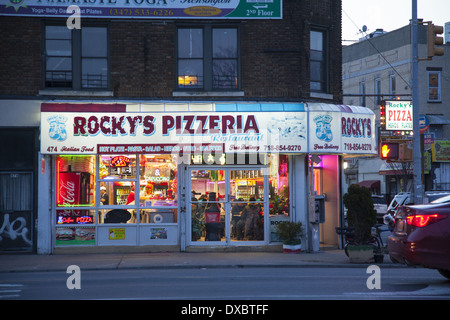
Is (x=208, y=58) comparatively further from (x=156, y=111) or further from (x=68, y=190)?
(x=68, y=190)

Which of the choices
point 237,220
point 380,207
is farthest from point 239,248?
point 380,207

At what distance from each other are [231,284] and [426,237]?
3.47 m

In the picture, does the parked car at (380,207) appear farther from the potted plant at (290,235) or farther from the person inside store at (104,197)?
the person inside store at (104,197)

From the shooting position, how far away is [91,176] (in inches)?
699

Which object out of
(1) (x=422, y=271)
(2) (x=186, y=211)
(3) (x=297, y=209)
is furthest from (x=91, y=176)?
(1) (x=422, y=271)

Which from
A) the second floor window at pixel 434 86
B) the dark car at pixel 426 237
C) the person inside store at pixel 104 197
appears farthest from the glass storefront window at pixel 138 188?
the second floor window at pixel 434 86

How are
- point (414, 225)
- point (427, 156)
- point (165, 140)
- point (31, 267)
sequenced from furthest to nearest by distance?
1. point (427, 156)
2. point (165, 140)
3. point (31, 267)
4. point (414, 225)

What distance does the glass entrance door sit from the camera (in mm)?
17797

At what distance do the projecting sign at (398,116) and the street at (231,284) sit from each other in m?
6.69

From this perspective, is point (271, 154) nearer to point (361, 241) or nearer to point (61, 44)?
point (361, 241)

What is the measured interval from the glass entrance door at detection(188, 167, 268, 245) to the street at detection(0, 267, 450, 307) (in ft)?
11.9

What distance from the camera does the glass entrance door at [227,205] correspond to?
17797mm

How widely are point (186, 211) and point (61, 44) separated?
6.06m

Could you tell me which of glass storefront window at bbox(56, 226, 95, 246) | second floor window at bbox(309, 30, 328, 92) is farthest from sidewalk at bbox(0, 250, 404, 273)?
second floor window at bbox(309, 30, 328, 92)
